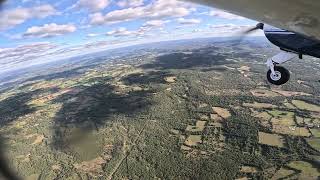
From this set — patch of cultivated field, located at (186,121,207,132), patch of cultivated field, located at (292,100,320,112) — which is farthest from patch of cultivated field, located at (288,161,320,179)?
patch of cultivated field, located at (186,121,207,132)

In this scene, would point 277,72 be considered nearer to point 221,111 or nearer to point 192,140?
point 192,140

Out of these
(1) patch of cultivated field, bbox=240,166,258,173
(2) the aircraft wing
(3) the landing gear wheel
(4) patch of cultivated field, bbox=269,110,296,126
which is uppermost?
(2) the aircraft wing

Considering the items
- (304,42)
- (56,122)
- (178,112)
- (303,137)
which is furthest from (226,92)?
(304,42)

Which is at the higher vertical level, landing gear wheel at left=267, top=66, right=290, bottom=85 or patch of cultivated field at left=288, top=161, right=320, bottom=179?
landing gear wheel at left=267, top=66, right=290, bottom=85

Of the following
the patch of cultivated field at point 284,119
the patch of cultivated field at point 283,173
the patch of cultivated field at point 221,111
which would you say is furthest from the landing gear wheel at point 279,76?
the patch of cultivated field at point 221,111

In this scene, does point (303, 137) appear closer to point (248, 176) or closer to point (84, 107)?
point (248, 176)

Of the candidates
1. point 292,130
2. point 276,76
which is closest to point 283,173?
point 292,130

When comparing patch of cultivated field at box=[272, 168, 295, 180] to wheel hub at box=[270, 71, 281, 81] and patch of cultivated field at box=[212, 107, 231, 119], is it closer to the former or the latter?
patch of cultivated field at box=[212, 107, 231, 119]
